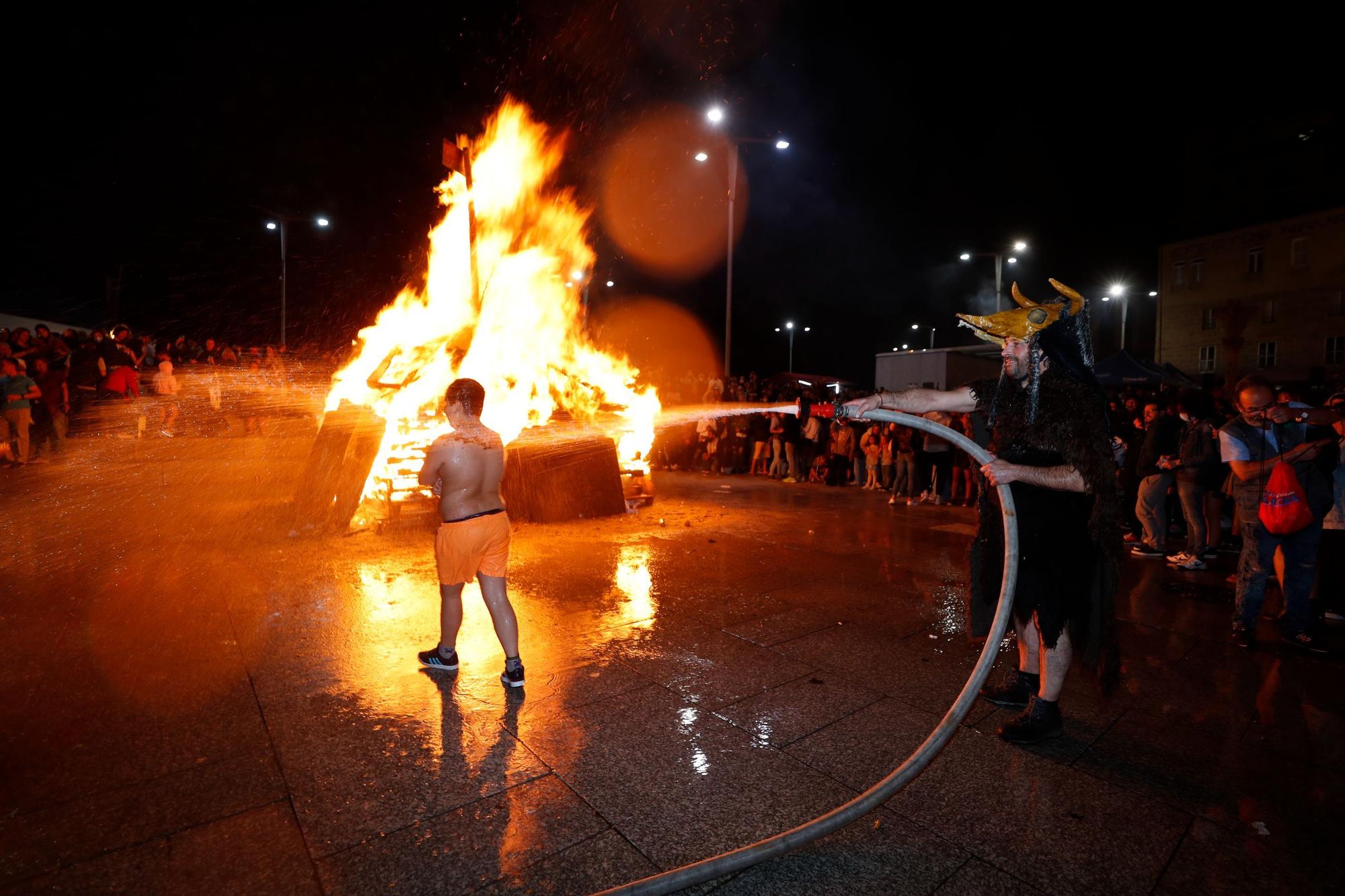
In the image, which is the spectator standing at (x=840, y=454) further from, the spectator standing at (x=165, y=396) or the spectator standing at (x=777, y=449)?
the spectator standing at (x=165, y=396)

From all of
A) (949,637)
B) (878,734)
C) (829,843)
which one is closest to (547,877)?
(829,843)

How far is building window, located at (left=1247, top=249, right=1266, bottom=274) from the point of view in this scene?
116 ft

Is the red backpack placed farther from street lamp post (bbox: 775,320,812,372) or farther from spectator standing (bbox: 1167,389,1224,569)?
street lamp post (bbox: 775,320,812,372)

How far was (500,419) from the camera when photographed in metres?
9.01

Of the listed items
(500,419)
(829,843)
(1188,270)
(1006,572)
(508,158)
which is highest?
(1188,270)

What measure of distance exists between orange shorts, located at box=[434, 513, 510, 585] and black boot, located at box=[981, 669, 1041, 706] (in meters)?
2.75

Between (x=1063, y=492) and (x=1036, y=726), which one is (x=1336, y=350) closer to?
(x=1063, y=492)

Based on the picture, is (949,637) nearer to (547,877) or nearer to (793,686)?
(793,686)

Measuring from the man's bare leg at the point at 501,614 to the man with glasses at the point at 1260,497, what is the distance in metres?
4.86

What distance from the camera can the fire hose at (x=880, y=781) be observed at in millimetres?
2322

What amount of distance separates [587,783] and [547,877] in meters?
0.58

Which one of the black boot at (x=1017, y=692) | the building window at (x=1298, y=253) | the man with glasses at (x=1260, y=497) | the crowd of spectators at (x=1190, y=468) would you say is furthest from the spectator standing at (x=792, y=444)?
the building window at (x=1298, y=253)

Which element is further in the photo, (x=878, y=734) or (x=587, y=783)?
(x=878, y=734)

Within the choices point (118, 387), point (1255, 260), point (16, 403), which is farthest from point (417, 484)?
point (1255, 260)
